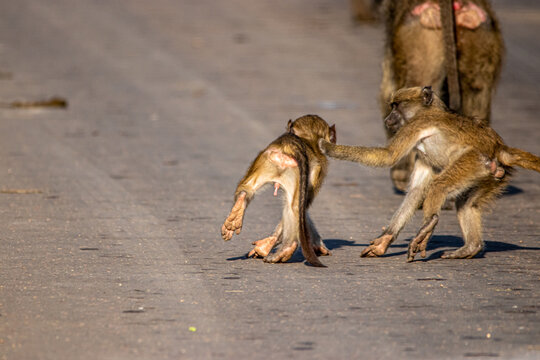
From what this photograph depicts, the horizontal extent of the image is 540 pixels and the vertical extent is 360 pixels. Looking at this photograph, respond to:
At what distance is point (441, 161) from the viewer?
26.5 ft

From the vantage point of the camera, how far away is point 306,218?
25.9 feet

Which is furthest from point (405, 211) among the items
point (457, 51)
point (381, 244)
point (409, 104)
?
point (457, 51)

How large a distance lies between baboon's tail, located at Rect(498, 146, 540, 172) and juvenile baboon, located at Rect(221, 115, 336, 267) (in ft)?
4.12

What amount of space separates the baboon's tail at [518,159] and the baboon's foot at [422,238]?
0.70 metres

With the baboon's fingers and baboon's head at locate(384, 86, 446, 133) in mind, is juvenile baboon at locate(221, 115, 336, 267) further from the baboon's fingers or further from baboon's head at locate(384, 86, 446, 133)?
baboon's head at locate(384, 86, 446, 133)

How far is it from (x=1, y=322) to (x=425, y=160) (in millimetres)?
3362

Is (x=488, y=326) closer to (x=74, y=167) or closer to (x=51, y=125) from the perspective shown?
(x=74, y=167)

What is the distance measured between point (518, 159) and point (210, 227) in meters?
2.61

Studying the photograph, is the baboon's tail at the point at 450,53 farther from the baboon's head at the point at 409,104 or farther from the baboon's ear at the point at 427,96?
the baboon's ear at the point at 427,96

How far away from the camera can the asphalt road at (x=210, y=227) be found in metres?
6.08

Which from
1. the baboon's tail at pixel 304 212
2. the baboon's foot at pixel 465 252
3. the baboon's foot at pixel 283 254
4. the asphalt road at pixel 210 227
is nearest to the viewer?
the asphalt road at pixel 210 227

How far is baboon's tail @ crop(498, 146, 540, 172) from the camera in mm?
8031

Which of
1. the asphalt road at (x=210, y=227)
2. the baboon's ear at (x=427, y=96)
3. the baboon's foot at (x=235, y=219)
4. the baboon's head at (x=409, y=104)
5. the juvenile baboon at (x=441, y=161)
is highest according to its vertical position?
the baboon's ear at (x=427, y=96)

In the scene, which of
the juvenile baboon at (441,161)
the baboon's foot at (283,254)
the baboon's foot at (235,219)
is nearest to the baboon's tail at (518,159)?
the juvenile baboon at (441,161)
